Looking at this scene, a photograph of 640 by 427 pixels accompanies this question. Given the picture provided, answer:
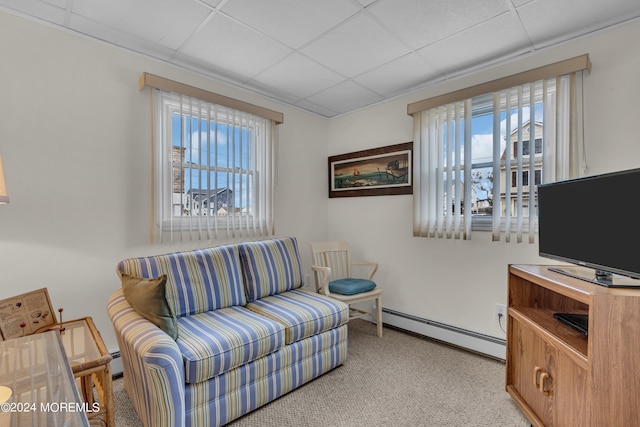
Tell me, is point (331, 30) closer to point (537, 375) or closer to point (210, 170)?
point (210, 170)

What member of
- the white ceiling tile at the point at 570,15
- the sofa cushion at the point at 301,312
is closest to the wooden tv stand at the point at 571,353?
the sofa cushion at the point at 301,312

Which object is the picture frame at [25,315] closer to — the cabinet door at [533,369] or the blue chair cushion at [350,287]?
the blue chair cushion at [350,287]

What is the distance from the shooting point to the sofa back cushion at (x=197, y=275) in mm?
2096

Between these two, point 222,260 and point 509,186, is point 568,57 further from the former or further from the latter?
point 222,260

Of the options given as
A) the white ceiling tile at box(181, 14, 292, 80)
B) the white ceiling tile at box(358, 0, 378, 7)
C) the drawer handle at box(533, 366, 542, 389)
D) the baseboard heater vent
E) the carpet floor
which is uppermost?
the white ceiling tile at box(358, 0, 378, 7)

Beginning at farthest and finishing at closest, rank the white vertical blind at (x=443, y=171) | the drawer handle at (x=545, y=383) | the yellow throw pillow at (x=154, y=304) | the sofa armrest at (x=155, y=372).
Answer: the white vertical blind at (x=443, y=171), the yellow throw pillow at (x=154, y=304), the drawer handle at (x=545, y=383), the sofa armrest at (x=155, y=372)

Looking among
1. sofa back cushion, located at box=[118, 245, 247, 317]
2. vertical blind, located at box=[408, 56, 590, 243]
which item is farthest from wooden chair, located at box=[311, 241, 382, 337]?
sofa back cushion, located at box=[118, 245, 247, 317]

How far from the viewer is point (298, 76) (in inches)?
109

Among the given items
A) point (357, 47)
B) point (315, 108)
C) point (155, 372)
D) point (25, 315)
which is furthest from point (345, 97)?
point (25, 315)

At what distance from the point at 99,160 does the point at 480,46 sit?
290 centimetres

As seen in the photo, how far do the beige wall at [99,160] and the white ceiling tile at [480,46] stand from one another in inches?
6.3

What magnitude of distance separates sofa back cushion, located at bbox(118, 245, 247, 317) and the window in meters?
0.36

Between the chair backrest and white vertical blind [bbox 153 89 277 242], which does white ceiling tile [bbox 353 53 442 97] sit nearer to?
white vertical blind [bbox 153 89 277 242]

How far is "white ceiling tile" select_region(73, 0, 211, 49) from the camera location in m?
1.80
